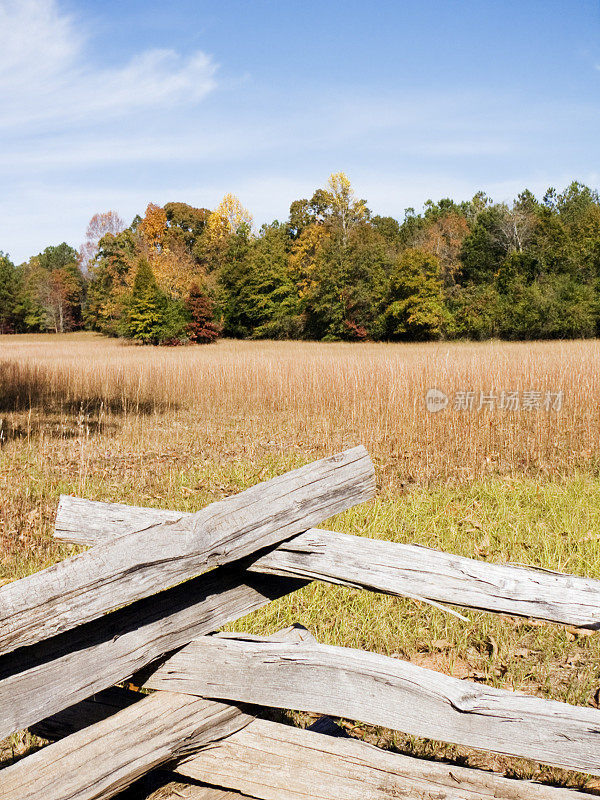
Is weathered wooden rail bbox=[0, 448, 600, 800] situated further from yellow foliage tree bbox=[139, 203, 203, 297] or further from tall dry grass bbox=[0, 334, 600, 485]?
yellow foliage tree bbox=[139, 203, 203, 297]

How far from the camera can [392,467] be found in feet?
23.5

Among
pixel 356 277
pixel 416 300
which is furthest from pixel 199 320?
pixel 416 300

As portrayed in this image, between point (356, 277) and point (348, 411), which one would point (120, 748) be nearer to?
point (348, 411)

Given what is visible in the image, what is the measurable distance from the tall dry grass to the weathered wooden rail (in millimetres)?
4798

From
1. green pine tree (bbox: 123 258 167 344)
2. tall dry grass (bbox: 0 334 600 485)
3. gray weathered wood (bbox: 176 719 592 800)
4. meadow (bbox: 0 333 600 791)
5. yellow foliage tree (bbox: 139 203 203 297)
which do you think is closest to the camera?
gray weathered wood (bbox: 176 719 592 800)

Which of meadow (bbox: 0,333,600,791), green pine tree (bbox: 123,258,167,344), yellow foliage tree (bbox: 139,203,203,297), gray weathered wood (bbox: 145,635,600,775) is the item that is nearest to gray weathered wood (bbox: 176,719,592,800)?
gray weathered wood (bbox: 145,635,600,775)

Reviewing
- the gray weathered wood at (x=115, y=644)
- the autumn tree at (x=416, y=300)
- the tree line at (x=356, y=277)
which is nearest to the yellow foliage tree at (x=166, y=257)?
the tree line at (x=356, y=277)

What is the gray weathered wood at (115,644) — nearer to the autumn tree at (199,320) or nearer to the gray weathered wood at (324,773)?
the gray weathered wood at (324,773)

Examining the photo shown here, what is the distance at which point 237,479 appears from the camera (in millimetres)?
6773

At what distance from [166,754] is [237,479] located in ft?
15.9

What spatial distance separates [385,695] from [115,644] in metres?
0.84

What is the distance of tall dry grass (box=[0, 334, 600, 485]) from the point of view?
7.70 metres

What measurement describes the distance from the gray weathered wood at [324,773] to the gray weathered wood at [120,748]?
0.08 metres

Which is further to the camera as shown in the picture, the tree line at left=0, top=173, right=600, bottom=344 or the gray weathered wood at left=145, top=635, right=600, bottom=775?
the tree line at left=0, top=173, right=600, bottom=344
